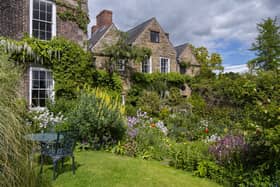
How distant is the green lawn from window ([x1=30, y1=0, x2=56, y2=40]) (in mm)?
6986

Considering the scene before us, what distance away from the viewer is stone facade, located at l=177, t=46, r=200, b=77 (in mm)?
21109

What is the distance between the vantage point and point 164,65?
19.3 metres

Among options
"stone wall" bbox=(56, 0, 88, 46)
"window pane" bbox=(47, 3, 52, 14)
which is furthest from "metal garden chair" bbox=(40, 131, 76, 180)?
"window pane" bbox=(47, 3, 52, 14)

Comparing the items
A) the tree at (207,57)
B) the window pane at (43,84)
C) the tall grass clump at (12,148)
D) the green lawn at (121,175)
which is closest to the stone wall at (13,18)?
the window pane at (43,84)

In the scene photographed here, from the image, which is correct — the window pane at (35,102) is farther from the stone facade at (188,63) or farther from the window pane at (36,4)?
the stone facade at (188,63)

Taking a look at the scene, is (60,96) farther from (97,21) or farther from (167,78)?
(97,21)

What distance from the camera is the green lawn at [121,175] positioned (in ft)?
14.2

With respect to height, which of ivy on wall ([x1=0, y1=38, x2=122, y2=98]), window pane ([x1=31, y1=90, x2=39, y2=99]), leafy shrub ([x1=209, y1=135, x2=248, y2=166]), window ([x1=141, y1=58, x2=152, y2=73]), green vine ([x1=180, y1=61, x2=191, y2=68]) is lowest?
leafy shrub ([x1=209, y1=135, x2=248, y2=166])

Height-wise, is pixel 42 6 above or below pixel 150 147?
above

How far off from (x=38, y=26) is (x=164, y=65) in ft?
37.9

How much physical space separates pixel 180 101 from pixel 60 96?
9446 millimetres

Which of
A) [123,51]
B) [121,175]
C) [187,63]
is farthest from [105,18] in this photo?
[121,175]

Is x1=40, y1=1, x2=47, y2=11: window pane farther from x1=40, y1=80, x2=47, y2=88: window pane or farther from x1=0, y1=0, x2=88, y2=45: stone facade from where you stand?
x1=40, y1=80, x2=47, y2=88: window pane

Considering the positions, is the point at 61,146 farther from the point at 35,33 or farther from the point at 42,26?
the point at 42,26
